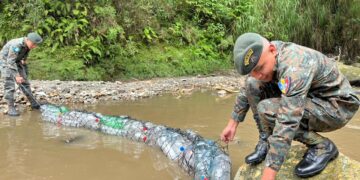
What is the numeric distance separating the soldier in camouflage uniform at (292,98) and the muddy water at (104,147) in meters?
1.42

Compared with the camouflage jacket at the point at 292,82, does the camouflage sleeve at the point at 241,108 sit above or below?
below

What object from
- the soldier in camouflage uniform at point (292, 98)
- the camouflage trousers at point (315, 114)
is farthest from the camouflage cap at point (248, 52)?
the camouflage trousers at point (315, 114)

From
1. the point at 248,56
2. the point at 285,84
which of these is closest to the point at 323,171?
the point at 285,84

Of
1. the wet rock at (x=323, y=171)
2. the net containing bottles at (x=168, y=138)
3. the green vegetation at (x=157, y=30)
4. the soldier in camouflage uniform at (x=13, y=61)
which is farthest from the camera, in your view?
the green vegetation at (x=157, y=30)

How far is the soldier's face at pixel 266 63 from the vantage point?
8.75 feet

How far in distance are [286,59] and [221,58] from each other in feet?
37.1

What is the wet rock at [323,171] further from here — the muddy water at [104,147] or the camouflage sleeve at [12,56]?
the camouflage sleeve at [12,56]

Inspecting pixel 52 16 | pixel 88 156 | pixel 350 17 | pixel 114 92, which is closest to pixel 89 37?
pixel 52 16

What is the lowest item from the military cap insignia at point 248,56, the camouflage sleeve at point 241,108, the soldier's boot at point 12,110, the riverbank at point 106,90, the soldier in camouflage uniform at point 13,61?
the riverbank at point 106,90

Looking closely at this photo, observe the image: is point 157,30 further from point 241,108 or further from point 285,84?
point 285,84

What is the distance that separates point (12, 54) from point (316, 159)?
5.95 metres

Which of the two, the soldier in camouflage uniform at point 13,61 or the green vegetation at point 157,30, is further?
the green vegetation at point 157,30

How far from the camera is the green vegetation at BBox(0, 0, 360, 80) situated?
36.9 feet

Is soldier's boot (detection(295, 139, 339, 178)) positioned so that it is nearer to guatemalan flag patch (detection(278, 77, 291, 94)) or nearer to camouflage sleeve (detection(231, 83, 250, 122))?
camouflage sleeve (detection(231, 83, 250, 122))
